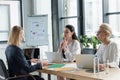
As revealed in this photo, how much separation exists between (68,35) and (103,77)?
1755mm

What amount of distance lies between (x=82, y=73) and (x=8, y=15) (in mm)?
3474

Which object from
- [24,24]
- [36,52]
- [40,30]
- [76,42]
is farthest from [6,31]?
[76,42]

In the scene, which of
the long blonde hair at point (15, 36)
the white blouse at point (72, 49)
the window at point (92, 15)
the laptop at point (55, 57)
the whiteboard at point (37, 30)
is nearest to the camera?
the long blonde hair at point (15, 36)

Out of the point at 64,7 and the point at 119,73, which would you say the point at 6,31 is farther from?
the point at 119,73

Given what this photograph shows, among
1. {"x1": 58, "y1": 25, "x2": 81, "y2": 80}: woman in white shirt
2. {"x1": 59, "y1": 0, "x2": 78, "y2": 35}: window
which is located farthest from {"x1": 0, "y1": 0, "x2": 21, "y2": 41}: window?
{"x1": 58, "y1": 25, "x2": 81, "y2": 80}: woman in white shirt

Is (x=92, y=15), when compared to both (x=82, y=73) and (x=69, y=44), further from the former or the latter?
(x=82, y=73)

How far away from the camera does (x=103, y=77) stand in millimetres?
2701

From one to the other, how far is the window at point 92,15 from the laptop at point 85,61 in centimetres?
200

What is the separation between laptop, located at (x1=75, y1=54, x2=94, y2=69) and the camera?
3.12 meters

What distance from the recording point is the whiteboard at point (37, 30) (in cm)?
567

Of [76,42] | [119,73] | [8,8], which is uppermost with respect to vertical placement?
[8,8]

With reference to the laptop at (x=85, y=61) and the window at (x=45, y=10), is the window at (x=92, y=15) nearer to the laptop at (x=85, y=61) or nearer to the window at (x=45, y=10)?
the window at (x=45, y=10)

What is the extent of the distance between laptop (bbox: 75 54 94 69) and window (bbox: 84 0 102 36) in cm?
200

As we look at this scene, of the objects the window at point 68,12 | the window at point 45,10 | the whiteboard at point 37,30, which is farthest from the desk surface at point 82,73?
the window at point 45,10
